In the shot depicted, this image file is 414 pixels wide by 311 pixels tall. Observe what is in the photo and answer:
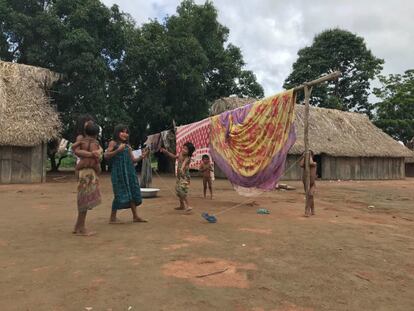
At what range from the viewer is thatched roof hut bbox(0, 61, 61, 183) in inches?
570

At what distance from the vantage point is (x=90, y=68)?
57.1ft

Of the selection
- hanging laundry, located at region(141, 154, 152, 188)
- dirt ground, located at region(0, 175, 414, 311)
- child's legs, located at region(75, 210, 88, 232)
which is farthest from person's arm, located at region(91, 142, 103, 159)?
hanging laundry, located at region(141, 154, 152, 188)

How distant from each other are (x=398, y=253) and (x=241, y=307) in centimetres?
242

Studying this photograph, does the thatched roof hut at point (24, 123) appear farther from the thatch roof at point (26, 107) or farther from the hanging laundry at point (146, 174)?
the hanging laundry at point (146, 174)

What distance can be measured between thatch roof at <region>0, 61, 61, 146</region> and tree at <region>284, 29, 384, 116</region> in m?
22.2

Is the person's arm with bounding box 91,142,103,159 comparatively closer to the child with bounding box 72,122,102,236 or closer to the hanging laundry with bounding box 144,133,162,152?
the child with bounding box 72,122,102,236

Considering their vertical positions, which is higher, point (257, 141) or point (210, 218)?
point (257, 141)

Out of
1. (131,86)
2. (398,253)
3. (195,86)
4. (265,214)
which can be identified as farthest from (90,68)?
(398,253)

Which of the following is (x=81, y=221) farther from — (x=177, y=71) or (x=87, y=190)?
(x=177, y=71)

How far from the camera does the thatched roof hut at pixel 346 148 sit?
21.3 m

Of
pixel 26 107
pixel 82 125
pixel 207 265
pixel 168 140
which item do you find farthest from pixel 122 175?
pixel 168 140

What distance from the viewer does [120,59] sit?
20.7 metres

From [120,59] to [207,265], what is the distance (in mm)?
18683

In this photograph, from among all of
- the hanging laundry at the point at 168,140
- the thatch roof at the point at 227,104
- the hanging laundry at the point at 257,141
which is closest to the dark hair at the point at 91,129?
the hanging laundry at the point at 257,141
